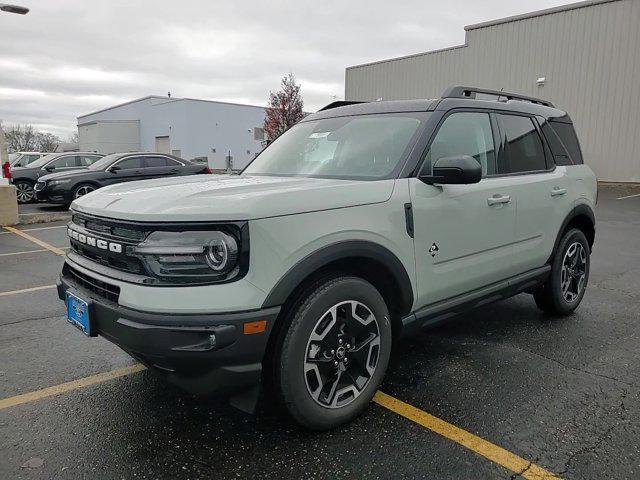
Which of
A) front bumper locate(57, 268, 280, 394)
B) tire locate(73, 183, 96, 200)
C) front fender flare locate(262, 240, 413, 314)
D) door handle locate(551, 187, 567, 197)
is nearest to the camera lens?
front bumper locate(57, 268, 280, 394)

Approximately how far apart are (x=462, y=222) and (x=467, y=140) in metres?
0.66

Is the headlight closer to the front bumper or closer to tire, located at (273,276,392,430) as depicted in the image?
the front bumper

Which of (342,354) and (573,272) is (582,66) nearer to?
(573,272)

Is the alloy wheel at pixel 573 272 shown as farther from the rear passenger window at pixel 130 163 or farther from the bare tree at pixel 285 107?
the bare tree at pixel 285 107

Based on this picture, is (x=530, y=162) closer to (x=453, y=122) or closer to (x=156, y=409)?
(x=453, y=122)

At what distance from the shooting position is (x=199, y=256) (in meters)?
2.21

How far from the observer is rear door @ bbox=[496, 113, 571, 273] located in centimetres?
375

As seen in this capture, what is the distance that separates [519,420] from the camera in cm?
276

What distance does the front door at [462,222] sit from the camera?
298 cm

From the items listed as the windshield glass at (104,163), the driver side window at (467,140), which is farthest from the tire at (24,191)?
the driver side window at (467,140)

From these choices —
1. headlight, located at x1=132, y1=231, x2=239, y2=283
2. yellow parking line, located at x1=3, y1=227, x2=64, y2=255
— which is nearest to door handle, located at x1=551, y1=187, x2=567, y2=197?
headlight, located at x1=132, y1=231, x2=239, y2=283

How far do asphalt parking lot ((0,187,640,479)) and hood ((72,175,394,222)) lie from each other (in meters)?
1.17

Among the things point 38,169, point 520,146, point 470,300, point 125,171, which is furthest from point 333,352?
point 38,169

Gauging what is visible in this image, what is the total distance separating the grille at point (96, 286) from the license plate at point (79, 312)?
82mm
